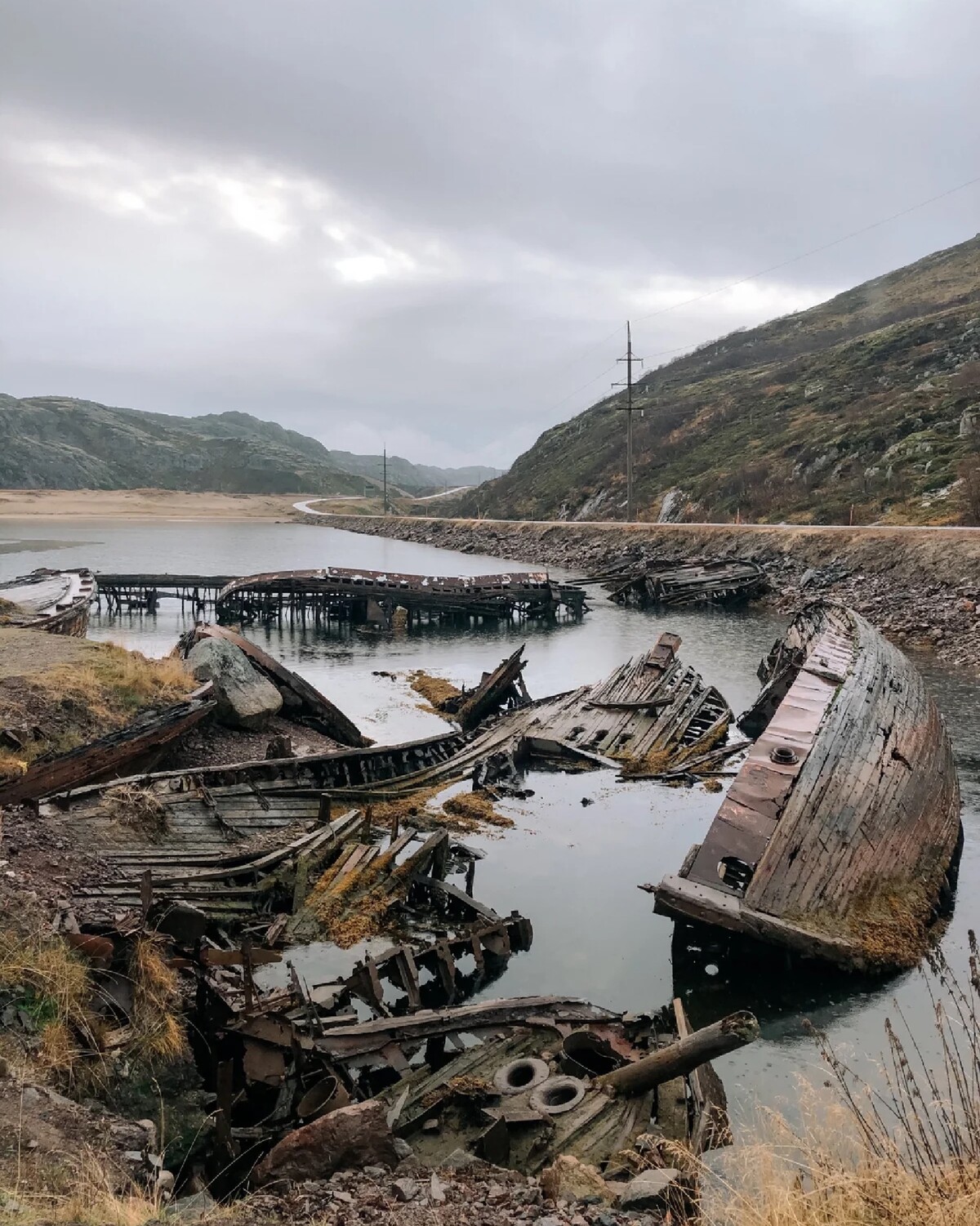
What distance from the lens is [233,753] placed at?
20.5m

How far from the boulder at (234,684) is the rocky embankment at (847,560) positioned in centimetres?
2655

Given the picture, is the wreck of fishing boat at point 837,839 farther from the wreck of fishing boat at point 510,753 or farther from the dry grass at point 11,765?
the dry grass at point 11,765

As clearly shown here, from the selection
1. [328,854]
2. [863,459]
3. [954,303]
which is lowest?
[328,854]

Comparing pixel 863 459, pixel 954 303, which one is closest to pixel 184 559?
pixel 863 459

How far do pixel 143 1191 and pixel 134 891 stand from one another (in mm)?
6314

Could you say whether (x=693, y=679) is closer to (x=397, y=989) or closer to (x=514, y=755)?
(x=514, y=755)

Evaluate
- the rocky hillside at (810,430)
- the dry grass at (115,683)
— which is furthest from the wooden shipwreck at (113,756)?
the rocky hillside at (810,430)

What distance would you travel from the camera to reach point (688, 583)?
2159 inches

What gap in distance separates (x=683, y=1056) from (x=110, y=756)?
12768 millimetres

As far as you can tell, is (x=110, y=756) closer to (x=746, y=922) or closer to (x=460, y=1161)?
(x=460, y=1161)

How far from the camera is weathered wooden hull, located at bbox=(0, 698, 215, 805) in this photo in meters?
14.2

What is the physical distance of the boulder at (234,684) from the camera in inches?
872

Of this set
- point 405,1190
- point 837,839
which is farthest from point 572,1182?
point 837,839

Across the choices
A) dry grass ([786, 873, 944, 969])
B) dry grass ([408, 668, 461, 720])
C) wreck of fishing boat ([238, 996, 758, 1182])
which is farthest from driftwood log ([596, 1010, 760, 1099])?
dry grass ([408, 668, 461, 720])
